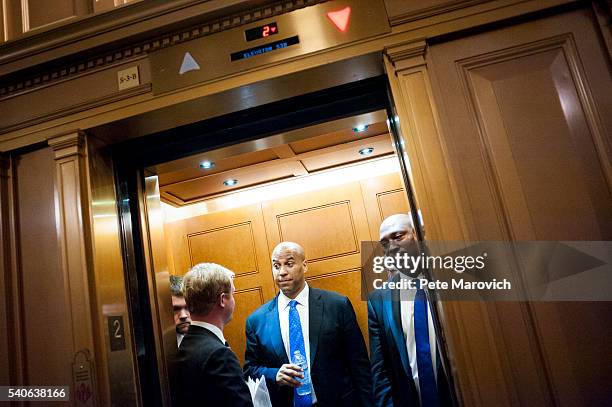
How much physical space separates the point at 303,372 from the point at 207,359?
76 centimetres

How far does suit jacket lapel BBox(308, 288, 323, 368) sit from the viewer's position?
2746 mm

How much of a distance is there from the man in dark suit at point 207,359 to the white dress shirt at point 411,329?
844 millimetres

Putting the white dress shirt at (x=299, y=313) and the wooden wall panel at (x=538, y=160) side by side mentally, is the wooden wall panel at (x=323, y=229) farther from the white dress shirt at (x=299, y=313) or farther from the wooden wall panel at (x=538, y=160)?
the wooden wall panel at (x=538, y=160)

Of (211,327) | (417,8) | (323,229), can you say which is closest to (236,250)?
(323,229)

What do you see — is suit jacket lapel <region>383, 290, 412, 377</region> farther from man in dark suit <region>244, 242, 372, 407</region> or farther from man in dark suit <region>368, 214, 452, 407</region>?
man in dark suit <region>244, 242, 372, 407</region>

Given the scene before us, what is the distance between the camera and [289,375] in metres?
2.53

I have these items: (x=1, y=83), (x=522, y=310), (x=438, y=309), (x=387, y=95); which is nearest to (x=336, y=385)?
(x=438, y=309)

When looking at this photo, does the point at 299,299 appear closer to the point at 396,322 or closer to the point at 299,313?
the point at 299,313

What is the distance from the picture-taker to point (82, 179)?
1.90 metres

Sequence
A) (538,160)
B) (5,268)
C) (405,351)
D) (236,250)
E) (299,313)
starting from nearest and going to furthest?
(538,160)
(5,268)
(405,351)
(299,313)
(236,250)

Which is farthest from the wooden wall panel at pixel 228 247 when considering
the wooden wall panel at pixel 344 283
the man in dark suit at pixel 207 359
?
the man in dark suit at pixel 207 359

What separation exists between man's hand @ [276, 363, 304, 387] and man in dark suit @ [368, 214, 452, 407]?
40cm

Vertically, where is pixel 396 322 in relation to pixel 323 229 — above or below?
below

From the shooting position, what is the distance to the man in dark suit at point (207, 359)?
1.96m
